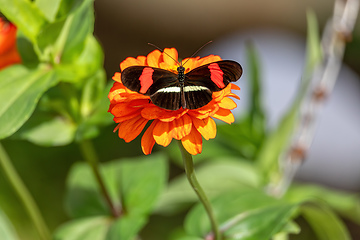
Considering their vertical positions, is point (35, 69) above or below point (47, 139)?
above

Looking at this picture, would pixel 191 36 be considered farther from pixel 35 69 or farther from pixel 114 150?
pixel 35 69

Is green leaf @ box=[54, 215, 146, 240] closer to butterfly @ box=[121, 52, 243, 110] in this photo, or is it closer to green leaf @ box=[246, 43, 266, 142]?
butterfly @ box=[121, 52, 243, 110]

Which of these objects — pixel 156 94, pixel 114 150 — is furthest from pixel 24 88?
pixel 114 150

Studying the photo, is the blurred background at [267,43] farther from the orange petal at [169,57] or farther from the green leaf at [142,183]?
the orange petal at [169,57]

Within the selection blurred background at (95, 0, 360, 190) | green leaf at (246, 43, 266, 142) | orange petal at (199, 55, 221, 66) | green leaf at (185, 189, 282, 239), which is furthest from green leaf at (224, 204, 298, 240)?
blurred background at (95, 0, 360, 190)

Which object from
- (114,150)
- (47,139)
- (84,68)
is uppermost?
(84,68)

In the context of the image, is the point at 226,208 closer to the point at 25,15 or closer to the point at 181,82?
the point at 181,82
